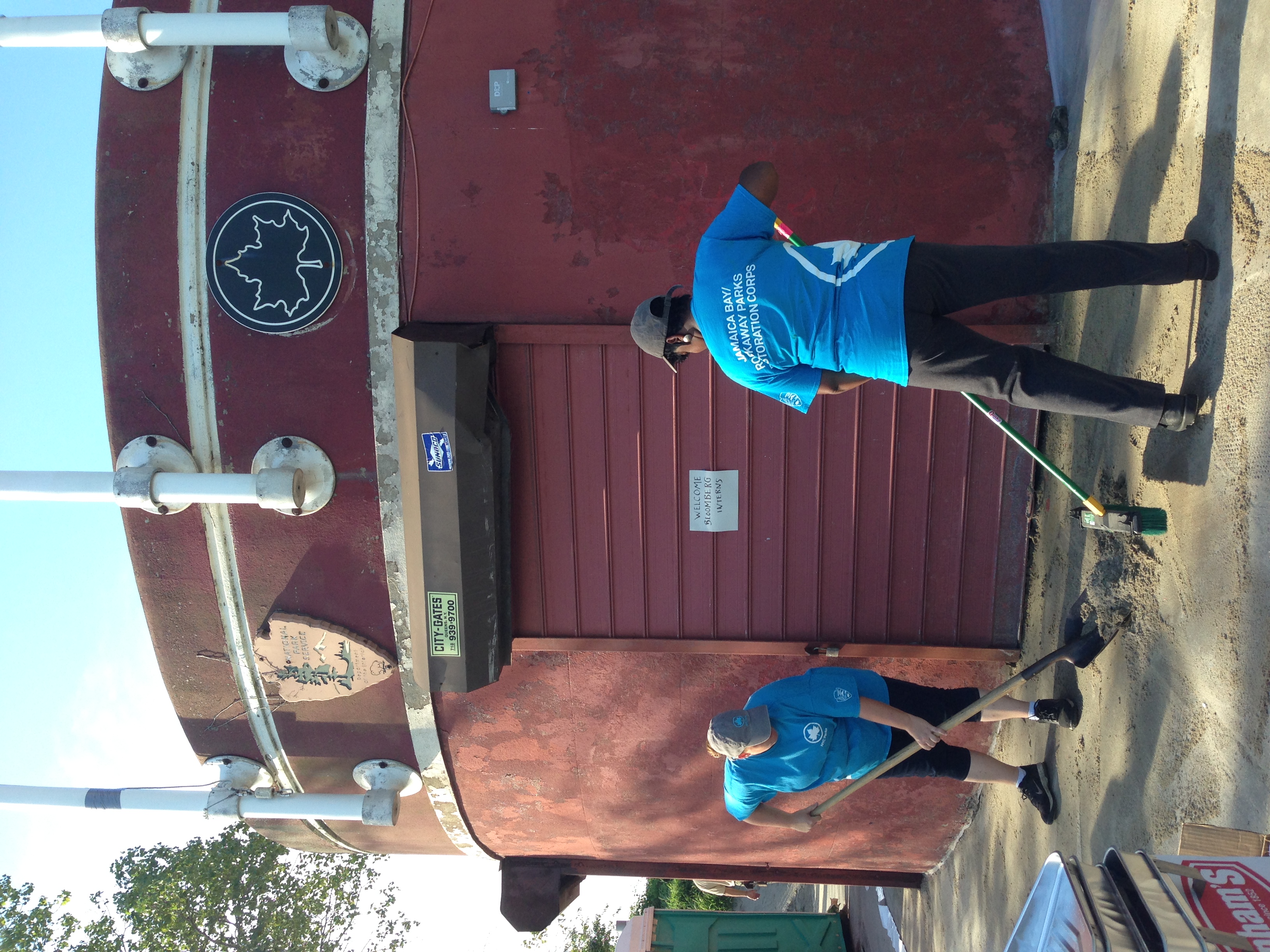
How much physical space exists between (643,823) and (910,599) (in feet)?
9.25

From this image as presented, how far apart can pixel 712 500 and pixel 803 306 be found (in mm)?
2277

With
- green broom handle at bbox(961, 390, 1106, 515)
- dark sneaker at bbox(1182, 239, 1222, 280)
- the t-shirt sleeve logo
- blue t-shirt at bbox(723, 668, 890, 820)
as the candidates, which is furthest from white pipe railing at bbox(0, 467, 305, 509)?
dark sneaker at bbox(1182, 239, 1222, 280)

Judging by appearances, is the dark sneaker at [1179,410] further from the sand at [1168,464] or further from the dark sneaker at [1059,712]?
the dark sneaker at [1059,712]

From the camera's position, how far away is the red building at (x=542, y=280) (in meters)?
5.37

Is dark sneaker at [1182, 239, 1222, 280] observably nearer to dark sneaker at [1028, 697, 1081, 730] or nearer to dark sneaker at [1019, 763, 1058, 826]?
dark sneaker at [1028, 697, 1081, 730]

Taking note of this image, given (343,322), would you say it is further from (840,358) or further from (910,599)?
(910,599)

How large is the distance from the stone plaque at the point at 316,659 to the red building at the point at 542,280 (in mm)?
94

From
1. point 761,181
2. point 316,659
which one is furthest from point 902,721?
point 316,659

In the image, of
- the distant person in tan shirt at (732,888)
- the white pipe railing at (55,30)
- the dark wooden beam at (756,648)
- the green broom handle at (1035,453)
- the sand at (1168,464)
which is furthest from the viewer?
the distant person in tan shirt at (732,888)

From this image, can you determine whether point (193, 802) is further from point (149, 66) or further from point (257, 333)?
point (149, 66)

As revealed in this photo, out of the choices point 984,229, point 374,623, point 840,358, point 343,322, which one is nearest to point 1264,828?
point 840,358

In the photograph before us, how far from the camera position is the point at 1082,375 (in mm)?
3596

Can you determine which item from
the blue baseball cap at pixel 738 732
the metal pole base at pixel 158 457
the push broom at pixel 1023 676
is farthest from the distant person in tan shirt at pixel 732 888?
the metal pole base at pixel 158 457

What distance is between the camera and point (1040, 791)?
525cm
